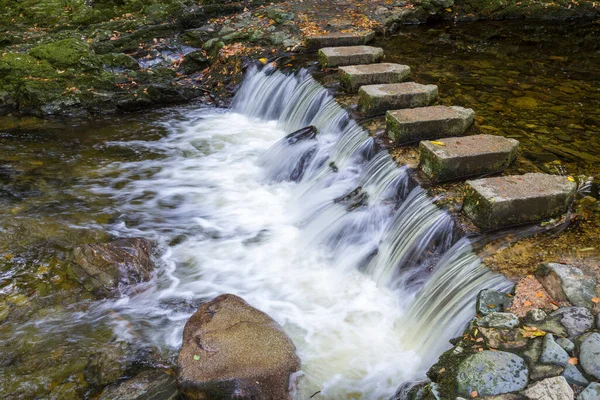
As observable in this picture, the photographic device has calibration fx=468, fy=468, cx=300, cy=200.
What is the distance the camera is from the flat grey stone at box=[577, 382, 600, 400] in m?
2.67

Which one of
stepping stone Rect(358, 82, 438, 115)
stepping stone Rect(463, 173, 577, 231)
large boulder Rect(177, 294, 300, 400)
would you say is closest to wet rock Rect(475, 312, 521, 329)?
stepping stone Rect(463, 173, 577, 231)

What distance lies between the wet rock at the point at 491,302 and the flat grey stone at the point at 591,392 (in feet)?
2.84

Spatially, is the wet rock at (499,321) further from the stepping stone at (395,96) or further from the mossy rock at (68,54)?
the mossy rock at (68,54)

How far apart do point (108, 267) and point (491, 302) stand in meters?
3.78

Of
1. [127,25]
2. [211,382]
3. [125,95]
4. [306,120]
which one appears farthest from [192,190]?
[127,25]

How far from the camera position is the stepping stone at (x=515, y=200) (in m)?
4.23

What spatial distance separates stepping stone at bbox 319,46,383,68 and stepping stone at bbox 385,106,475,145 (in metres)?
2.62

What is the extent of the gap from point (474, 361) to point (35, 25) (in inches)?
510

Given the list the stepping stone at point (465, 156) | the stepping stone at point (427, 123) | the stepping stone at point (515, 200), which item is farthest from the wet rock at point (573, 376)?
the stepping stone at point (427, 123)

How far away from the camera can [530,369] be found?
9.56ft

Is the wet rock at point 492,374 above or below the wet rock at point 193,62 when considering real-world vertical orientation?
below

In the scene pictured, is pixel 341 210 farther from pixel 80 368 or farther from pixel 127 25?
pixel 127 25

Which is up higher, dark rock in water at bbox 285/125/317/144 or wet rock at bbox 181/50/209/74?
wet rock at bbox 181/50/209/74

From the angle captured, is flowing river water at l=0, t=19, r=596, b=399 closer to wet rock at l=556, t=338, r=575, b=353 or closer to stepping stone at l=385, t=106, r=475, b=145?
stepping stone at l=385, t=106, r=475, b=145
